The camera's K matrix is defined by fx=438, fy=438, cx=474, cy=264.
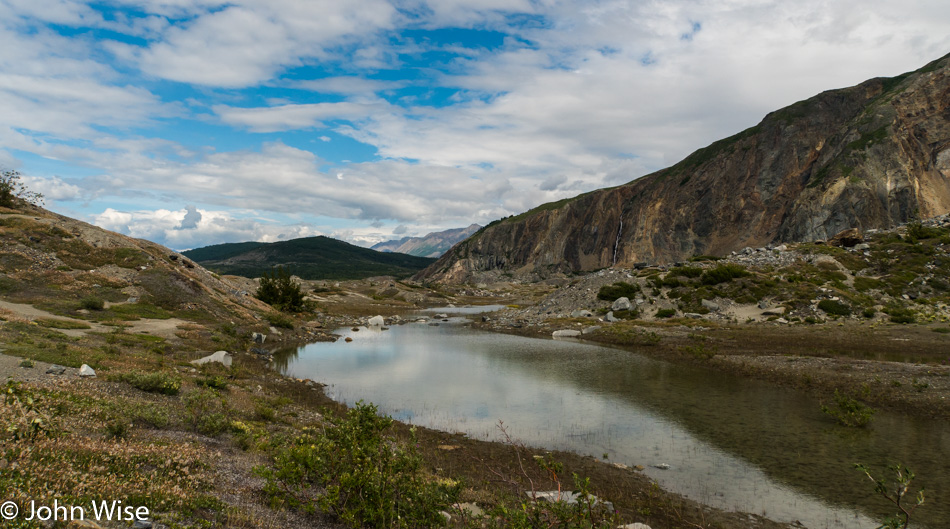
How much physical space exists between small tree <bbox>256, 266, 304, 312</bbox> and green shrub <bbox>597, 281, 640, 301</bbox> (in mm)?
42168

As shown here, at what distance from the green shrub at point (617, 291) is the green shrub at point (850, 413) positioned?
39088mm

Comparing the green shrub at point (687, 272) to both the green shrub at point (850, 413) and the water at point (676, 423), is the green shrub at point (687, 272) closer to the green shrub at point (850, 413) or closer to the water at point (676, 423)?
the water at point (676, 423)

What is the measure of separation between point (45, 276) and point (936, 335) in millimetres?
68580

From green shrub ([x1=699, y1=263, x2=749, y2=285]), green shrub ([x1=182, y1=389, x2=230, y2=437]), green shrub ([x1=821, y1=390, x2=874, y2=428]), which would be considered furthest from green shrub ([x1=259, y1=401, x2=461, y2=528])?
green shrub ([x1=699, y1=263, x2=749, y2=285])

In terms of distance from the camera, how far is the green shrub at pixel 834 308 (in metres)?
43.5

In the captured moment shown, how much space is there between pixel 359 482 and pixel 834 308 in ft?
172

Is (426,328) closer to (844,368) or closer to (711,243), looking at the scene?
(844,368)

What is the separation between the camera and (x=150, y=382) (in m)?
14.6

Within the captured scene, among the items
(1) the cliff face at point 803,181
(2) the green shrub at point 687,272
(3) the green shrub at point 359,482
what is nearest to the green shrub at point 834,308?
(2) the green shrub at point 687,272

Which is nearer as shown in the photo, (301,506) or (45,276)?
(301,506)

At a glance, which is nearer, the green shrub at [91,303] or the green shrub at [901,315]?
the green shrub at [91,303]

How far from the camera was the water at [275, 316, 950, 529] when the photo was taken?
12.4m

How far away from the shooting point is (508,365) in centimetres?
3344

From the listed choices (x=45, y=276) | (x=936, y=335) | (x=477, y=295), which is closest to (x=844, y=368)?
(x=936, y=335)
